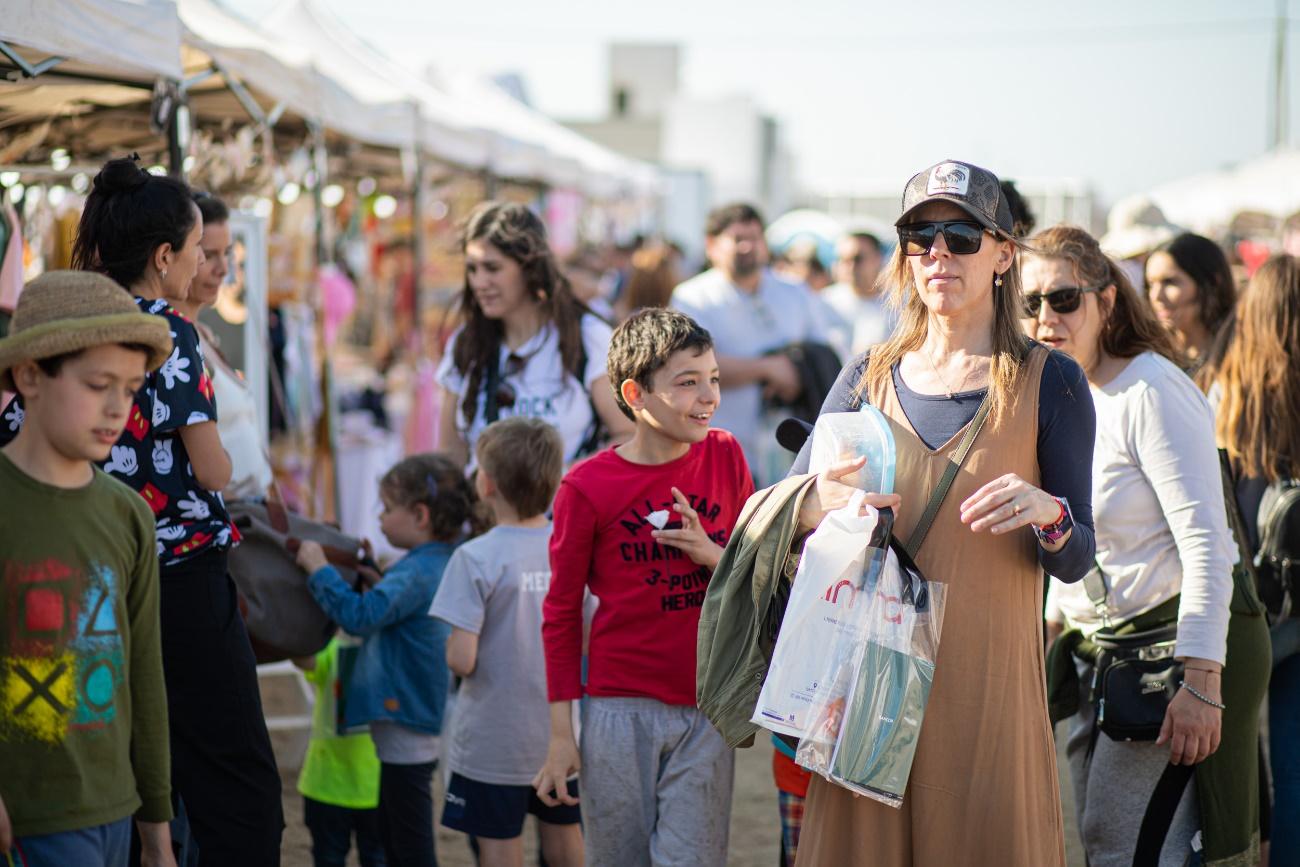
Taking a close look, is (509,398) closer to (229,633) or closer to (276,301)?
(229,633)

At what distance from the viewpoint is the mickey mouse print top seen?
278 cm

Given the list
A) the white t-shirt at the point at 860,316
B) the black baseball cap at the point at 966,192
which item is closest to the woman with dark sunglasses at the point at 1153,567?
the black baseball cap at the point at 966,192

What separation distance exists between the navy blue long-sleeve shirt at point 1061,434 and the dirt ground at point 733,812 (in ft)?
8.21

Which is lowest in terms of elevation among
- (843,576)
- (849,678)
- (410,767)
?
(410,767)

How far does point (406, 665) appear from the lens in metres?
3.82

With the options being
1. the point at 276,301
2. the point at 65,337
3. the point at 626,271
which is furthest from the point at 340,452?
the point at 626,271

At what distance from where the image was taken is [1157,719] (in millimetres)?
2975

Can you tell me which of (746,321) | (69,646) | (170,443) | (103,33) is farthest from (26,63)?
(746,321)

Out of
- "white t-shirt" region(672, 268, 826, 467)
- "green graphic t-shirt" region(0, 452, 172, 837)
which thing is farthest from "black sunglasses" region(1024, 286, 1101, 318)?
"white t-shirt" region(672, 268, 826, 467)

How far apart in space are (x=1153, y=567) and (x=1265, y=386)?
1.02m

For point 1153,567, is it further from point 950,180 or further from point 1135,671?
point 950,180

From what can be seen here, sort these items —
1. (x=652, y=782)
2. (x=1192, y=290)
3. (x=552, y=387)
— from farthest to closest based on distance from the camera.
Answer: (x=1192, y=290), (x=552, y=387), (x=652, y=782)

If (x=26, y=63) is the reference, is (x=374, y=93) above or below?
above

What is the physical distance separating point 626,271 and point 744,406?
739 cm
